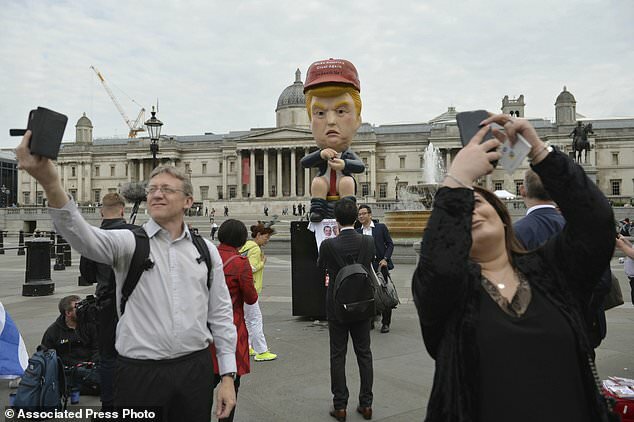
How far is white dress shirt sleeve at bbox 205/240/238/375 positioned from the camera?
2.82 meters

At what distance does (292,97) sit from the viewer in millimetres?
74375

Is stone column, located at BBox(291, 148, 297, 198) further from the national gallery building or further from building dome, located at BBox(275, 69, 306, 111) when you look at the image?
building dome, located at BBox(275, 69, 306, 111)

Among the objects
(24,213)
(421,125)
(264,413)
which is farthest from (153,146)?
(421,125)

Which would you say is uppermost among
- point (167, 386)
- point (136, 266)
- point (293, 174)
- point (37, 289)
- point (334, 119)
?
Result: point (293, 174)

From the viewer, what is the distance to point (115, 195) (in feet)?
14.6

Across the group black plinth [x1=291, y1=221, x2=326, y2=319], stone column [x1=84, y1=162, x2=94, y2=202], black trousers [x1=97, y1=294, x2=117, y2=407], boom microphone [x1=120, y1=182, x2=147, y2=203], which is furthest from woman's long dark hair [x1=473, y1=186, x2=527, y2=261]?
stone column [x1=84, y1=162, x2=94, y2=202]

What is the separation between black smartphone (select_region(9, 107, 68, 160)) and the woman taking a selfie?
152cm

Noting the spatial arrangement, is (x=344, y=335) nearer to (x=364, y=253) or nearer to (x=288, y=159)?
(x=364, y=253)

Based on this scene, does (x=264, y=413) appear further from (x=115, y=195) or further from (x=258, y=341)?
(x=115, y=195)

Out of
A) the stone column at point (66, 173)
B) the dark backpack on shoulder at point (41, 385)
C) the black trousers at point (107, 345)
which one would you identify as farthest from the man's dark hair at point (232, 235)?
the stone column at point (66, 173)

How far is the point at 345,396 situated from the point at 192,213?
2343 inches

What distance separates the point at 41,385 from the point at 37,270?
7.88 metres

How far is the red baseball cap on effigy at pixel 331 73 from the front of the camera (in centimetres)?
690

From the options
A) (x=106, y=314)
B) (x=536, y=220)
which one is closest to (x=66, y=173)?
(x=106, y=314)
